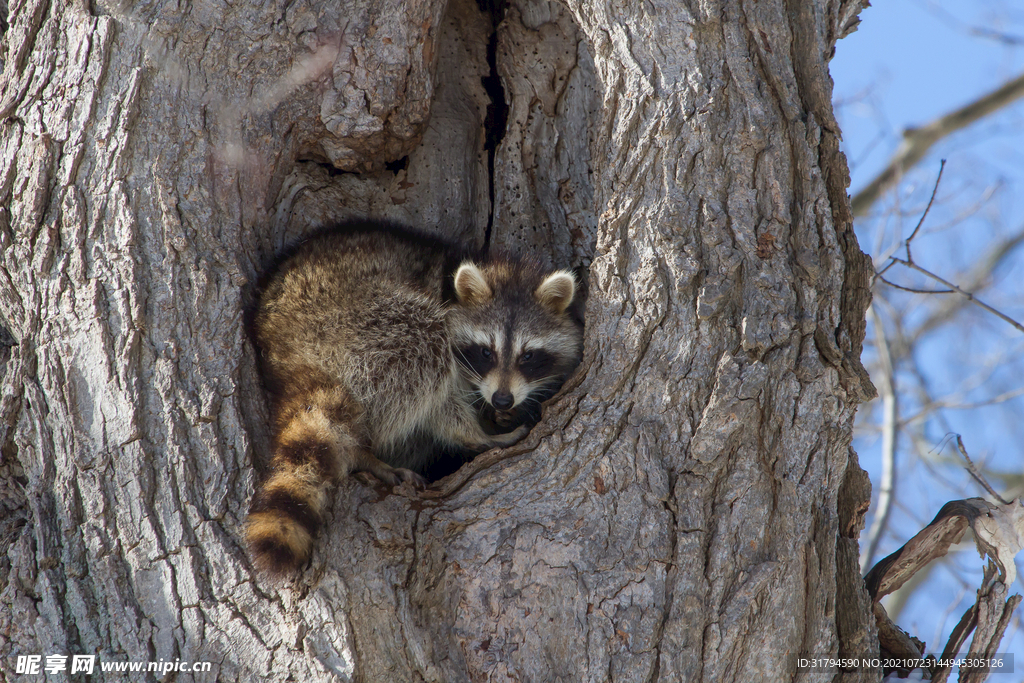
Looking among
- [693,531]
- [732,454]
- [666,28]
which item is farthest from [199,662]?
[666,28]

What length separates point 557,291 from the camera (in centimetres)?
335

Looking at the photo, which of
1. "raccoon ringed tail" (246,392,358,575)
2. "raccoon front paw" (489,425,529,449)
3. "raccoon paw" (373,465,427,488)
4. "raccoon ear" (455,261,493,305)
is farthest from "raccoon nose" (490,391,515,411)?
"raccoon ringed tail" (246,392,358,575)

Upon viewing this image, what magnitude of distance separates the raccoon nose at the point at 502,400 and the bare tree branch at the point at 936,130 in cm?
487

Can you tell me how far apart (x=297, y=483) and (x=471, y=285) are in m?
1.19

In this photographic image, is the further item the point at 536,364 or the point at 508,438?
the point at 536,364

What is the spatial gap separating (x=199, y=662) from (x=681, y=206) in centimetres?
186

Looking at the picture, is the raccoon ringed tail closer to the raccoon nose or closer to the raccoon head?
the raccoon nose

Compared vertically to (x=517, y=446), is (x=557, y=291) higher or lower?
higher

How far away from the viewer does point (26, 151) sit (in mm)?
2697

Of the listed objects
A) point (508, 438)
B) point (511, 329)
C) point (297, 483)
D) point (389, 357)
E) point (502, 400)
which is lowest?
point (297, 483)

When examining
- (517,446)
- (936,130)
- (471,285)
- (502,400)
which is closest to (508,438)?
(502,400)

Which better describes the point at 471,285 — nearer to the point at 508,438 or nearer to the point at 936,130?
the point at 508,438

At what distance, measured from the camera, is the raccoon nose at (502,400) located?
3.18 meters

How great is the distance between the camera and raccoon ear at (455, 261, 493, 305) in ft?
10.6
